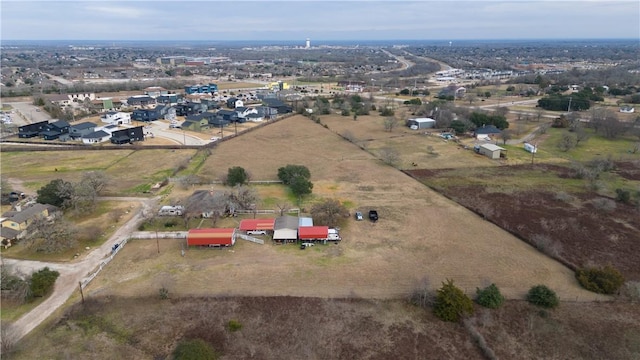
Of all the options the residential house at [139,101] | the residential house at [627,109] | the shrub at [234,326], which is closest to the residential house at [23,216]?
the shrub at [234,326]

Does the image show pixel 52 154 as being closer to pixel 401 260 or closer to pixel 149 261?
pixel 149 261

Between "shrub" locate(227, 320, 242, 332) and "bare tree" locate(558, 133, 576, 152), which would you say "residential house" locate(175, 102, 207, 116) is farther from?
"shrub" locate(227, 320, 242, 332)

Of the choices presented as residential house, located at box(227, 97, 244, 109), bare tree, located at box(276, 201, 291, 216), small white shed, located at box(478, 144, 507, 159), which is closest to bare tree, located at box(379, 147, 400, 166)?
small white shed, located at box(478, 144, 507, 159)

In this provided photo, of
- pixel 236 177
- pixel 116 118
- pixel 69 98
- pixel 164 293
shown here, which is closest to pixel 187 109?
pixel 116 118

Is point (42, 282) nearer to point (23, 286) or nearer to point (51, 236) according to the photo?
point (23, 286)

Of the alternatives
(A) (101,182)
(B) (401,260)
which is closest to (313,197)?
(B) (401,260)

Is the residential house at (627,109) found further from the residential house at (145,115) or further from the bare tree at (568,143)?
the residential house at (145,115)
